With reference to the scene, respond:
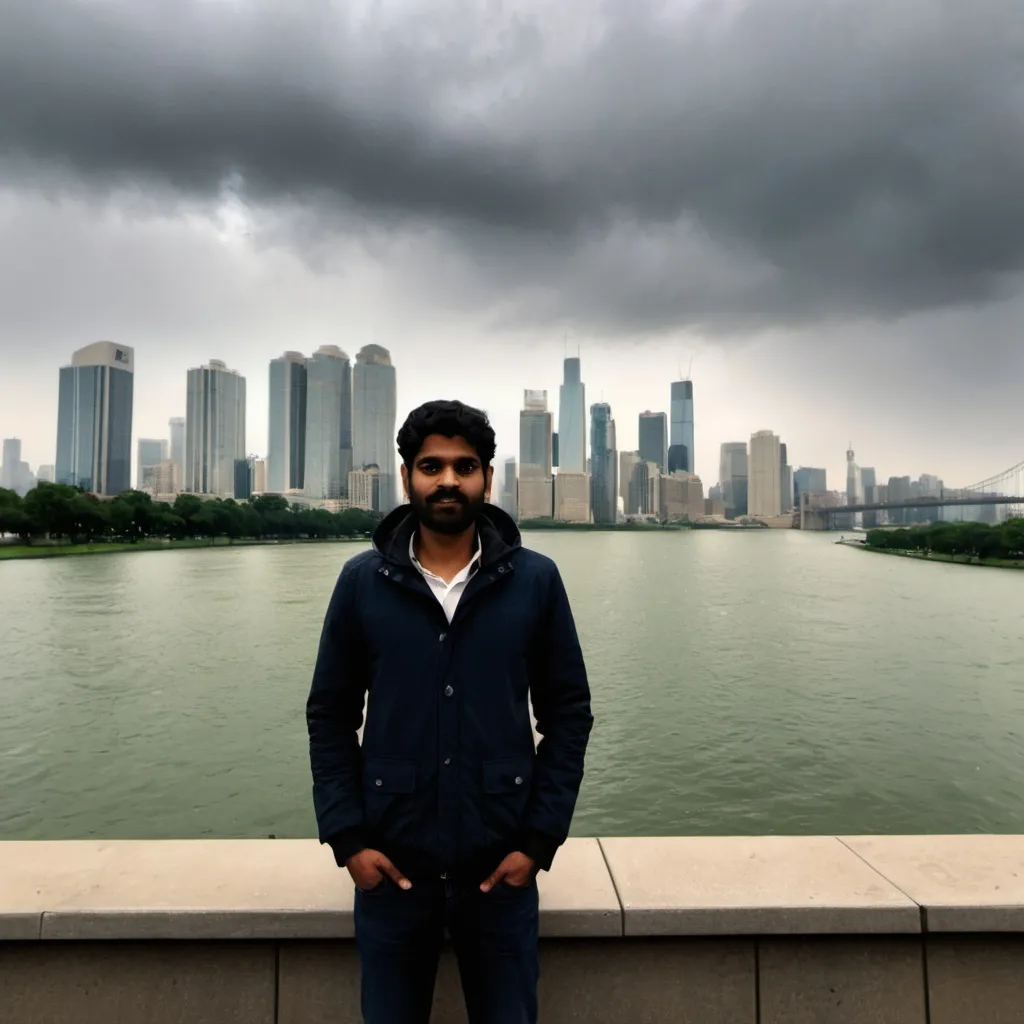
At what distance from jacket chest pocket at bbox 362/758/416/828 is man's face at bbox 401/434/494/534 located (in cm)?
67

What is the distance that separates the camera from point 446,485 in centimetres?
221

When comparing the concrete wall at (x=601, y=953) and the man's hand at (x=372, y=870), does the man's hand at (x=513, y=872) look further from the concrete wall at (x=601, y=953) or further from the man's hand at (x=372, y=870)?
the concrete wall at (x=601, y=953)

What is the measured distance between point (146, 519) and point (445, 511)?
91.2m

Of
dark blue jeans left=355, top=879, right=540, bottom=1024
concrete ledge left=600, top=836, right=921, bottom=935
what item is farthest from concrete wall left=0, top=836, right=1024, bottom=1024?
dark blue jeans left=355, top=879, right=540, bottom=1024

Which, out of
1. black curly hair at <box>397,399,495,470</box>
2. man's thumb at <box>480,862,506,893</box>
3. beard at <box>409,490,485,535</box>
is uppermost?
black curly hair at <box>397,399,495,470</box>

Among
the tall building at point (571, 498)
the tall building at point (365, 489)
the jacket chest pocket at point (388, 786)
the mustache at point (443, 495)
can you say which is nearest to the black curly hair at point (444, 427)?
the mustache at point (443, 495)

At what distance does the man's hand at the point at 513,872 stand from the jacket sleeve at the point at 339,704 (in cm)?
36

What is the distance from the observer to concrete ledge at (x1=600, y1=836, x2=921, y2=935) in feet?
7.54

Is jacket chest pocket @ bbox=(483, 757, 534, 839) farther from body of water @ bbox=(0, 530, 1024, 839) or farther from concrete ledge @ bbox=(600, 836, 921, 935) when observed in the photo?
body of water @ bbox=(0, 530, 1024, 839)

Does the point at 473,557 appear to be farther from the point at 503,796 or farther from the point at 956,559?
the point at 956,559

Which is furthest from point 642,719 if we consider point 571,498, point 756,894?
point 571,498

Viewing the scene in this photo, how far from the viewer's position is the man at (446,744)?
79.7 inches

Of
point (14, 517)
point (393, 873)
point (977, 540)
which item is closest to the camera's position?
point (393, 873)

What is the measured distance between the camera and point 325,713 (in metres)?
2.17
